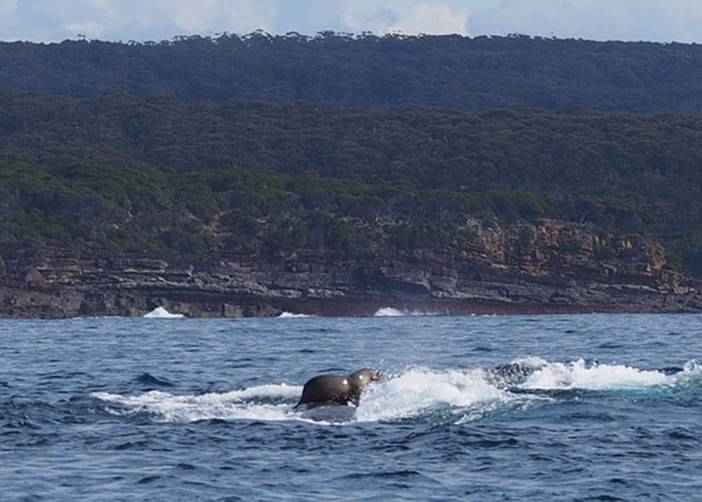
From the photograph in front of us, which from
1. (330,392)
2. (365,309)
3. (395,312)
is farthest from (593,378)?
(365,309)

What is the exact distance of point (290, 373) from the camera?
40.3 m

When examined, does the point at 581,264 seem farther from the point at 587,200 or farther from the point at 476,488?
the point at 476,488

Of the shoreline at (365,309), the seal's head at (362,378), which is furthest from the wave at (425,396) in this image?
the shoreline at (365,309)

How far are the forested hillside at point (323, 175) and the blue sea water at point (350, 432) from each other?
217ft

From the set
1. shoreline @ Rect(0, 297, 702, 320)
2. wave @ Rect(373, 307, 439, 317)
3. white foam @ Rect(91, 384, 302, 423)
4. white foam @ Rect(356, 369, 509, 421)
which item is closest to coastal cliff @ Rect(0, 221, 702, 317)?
shoreline @ Rect(0, 297, 702, 320)

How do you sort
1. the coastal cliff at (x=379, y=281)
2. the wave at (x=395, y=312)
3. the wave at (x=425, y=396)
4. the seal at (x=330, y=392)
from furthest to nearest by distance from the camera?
the wave at (x=395, y=312), the coastal cliff at (x=379, y=281), the seal at (x=330, y=392), the wave at (x=425, y=396)

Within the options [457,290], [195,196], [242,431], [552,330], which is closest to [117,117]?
[195,196]

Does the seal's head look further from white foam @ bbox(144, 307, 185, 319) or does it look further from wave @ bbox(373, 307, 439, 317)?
wave @ bbox(373, 307, 439, 317)

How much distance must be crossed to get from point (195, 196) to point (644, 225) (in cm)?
3027

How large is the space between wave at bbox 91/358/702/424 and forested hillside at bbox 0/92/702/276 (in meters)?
72.4

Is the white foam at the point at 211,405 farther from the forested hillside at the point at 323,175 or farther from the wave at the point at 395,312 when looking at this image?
the forested hillside at the point at 323,175

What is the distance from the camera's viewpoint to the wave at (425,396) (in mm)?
29391

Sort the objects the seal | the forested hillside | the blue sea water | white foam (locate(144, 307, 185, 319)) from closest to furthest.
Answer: the blue sea water
the seal
white foam (locate(144, 307, 185, 319))
the forested hillside

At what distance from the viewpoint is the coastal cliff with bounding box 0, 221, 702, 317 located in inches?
3986
